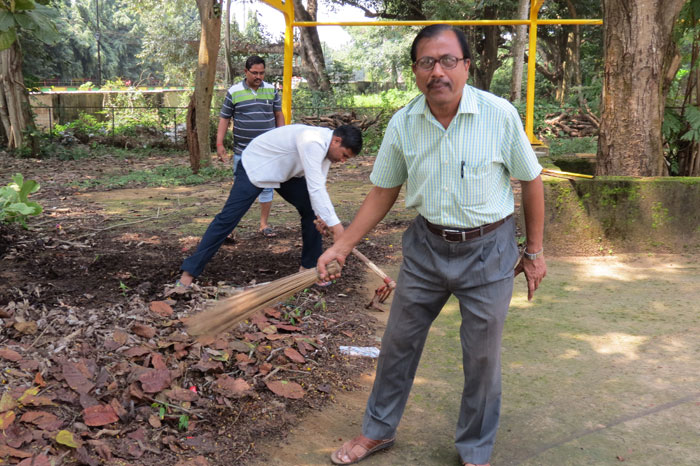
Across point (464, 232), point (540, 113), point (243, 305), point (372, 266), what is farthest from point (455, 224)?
point (540, 113)

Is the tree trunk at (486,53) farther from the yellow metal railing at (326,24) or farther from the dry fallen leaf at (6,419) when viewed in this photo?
the dry fallen leaf at (6,419)

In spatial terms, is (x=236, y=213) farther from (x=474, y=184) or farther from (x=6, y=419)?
(x=474, y=184)

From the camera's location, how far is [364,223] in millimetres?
2879

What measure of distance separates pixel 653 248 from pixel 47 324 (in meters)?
4.98

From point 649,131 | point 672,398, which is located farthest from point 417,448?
point 649,131

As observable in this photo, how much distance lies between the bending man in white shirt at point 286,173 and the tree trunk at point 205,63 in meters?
6.55

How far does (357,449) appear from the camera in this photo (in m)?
2.94

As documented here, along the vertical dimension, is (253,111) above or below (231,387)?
above

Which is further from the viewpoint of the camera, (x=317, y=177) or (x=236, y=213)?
(x=236, y=213)

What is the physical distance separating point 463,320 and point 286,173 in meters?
2.58

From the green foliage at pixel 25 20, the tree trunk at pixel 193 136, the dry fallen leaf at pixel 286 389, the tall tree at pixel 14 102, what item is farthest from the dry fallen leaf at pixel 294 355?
the tall tree at pixel 14 102

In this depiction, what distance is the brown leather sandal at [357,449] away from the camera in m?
2.92

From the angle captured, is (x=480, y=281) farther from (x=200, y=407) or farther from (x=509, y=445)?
(x=200, y=407)

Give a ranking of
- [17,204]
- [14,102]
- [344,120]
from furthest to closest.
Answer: [344,120] → [14,102] → [17,204]
